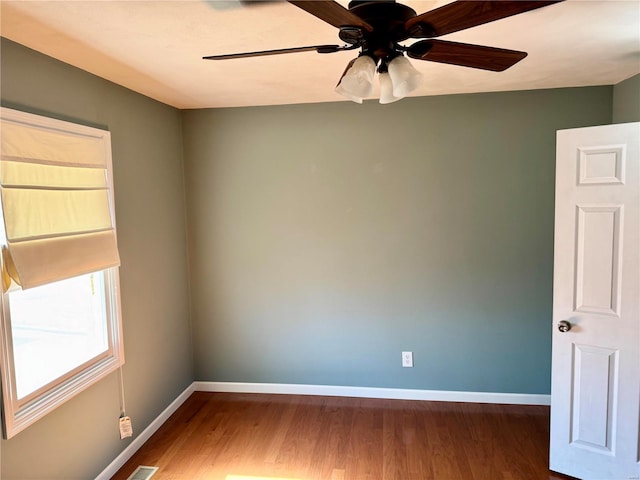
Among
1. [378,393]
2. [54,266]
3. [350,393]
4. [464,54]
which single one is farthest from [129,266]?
[464,54]

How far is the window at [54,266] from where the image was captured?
1.82 metres

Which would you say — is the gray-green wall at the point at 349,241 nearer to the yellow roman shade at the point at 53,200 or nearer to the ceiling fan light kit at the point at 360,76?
the yellow roman shade at the point at 53,200

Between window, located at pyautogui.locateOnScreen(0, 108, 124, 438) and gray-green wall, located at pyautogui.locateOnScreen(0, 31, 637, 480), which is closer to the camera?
window, located at pyautogui.locateOnScreen(0, 108, 124, 438)

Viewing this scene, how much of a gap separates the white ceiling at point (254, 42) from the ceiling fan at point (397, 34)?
27 centimetres

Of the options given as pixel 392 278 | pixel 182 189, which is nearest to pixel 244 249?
pixel 182 189

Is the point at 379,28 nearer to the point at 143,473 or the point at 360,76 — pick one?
the point at 360,76

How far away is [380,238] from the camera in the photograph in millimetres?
3273

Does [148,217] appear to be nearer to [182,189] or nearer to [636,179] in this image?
[182,189]

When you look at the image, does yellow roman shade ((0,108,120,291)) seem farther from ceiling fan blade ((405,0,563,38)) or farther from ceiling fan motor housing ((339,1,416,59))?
ceiling fan blade ((405,0,563,38))

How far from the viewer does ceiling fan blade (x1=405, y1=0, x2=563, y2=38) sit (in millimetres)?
1149

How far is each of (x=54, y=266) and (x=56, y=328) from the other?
0.42 metres

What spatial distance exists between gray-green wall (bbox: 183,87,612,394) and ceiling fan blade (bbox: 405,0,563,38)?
1.87 m

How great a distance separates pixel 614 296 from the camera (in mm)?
2229

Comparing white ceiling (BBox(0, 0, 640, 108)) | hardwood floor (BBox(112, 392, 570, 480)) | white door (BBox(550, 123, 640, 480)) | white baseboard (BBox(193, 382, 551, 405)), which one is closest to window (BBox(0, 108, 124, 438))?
white ceiling (BBox(0, 0, 640, 108))
